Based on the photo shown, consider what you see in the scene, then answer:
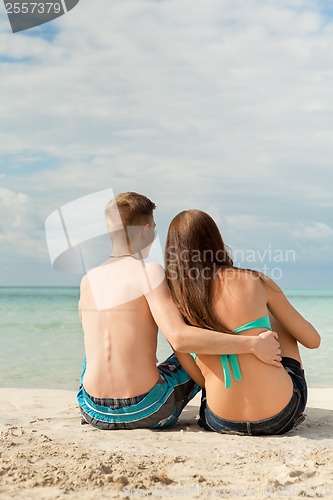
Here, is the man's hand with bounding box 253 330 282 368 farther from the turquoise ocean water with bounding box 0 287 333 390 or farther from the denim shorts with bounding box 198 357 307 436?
the turquoise ocean water with bounding box 0 287 333 390

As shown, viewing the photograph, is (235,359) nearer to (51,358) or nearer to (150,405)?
(150,405)

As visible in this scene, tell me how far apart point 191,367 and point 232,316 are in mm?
440

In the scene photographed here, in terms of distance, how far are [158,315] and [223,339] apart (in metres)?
0.37

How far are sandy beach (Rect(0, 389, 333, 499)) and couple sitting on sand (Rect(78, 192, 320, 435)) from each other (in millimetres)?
140

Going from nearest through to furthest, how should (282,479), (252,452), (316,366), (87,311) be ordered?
(282,479) → (252,452) → (87,311) → (316,366)

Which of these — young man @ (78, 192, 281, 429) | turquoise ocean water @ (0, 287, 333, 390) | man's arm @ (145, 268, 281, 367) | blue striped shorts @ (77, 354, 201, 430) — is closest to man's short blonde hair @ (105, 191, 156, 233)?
young man @ (78, 192, 281, 429)

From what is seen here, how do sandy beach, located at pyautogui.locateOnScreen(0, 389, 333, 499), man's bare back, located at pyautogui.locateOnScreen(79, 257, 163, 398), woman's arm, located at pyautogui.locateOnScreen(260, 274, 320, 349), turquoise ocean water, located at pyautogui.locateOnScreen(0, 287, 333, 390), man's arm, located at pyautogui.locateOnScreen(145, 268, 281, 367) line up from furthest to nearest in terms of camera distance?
turquoise ocean water, located at pyautogui.locateOnScreen(0, 287, 333, 390) < man's bare back, located at pyautogui.locateOnScreen(79, 257, 163, 398) < woman's arm, located at pyautogui.locateOnScreen(260, 274, 320, 349) < man's arm, located at pyautogui.locateOnScreen(145, 268, 281, 367) < sandy beach, located at pyautogui.locateOnScreen(0, 389, 333, 499)

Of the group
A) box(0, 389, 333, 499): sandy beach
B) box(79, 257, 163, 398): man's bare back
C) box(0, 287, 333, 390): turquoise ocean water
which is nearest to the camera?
box(0, 389, 333, 499): sandy beach

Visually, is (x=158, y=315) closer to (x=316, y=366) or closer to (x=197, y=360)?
(x=197, y=360)

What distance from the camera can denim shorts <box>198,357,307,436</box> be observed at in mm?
3336

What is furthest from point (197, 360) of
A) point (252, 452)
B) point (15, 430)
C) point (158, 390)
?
point (15, 430)

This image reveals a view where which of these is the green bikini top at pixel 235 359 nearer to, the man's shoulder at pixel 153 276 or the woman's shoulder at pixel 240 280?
the woman's shoulder at pixel 240 280

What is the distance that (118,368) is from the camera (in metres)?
3.40

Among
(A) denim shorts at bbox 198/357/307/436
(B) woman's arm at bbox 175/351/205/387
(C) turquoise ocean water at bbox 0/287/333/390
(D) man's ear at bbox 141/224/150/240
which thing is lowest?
(C) turquoise ocean water at bbox 0/287/333/390
